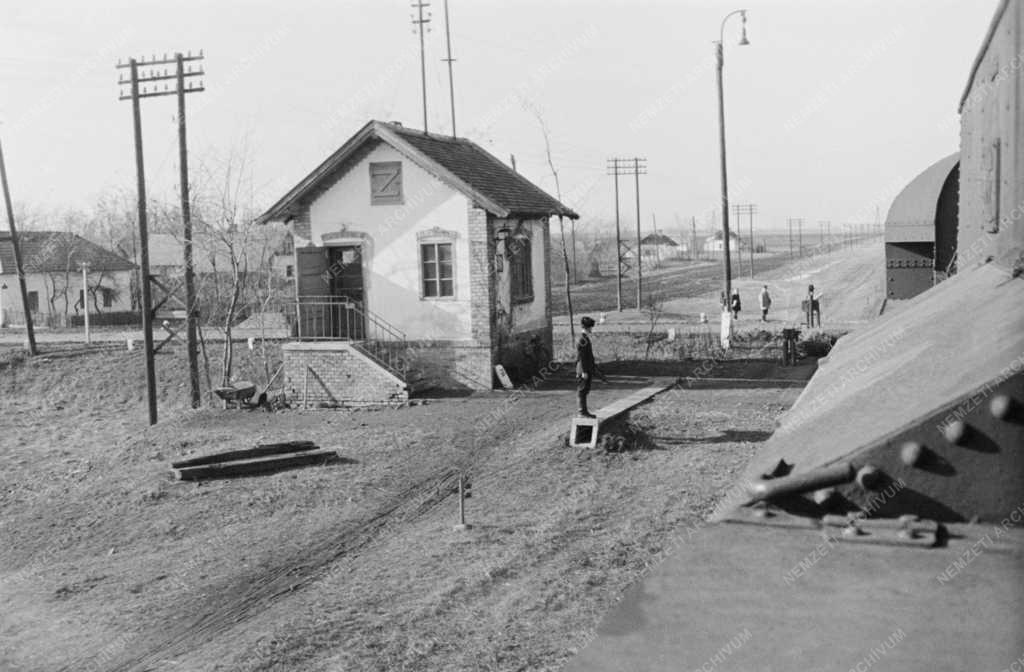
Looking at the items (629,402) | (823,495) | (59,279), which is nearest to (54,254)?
(59,279)

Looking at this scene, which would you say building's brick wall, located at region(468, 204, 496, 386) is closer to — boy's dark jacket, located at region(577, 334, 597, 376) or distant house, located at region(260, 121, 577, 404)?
distant house, located at region(260, 121, 577, 404)

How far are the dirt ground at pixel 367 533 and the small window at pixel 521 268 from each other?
246 centimetres

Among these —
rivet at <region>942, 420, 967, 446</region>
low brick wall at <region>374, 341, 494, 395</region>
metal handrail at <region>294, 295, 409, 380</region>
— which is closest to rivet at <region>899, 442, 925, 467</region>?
rivet at <region>942, 420, 967, 446</region>

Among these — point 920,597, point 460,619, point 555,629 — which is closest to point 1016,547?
point 920,597

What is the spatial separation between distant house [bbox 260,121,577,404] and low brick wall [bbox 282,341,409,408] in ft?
0.08

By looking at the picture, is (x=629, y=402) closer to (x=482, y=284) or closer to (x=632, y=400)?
(x=632, y=400)

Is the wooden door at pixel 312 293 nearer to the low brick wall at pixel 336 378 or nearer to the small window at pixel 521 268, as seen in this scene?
the low brick wall at pixel 336 378

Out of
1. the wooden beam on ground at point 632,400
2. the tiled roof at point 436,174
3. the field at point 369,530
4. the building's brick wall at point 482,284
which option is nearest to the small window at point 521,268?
the tiled roof at point 436,174

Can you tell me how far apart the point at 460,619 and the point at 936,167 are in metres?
12.4

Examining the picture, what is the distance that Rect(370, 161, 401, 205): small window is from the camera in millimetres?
22172

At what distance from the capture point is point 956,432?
244 cm

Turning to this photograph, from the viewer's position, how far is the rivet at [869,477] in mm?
2531

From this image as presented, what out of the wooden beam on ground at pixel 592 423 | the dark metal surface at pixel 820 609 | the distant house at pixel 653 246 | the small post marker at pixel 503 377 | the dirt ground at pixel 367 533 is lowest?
the dirt ground at pixel 367 533

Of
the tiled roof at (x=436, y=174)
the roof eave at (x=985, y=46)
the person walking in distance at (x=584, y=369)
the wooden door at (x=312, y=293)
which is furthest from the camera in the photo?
the wooden door at (x=312, y=293)
